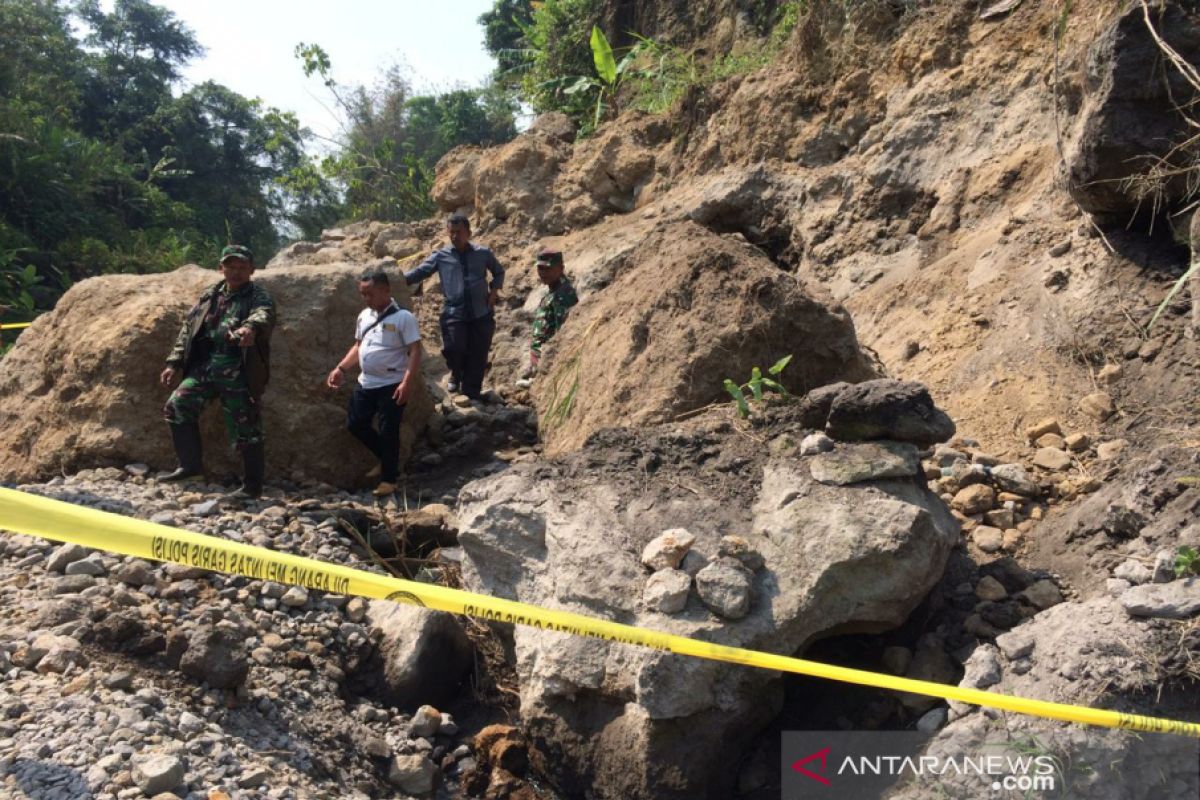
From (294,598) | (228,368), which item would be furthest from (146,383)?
(294,598)

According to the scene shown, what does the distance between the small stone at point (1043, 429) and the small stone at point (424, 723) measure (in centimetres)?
304

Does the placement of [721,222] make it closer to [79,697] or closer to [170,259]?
[79,697]

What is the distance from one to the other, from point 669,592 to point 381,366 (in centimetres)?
277

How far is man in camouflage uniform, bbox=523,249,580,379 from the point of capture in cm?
684

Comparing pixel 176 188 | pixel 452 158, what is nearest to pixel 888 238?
pixel 452 158

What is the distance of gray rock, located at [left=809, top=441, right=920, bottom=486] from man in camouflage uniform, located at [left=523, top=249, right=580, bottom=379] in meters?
3.63

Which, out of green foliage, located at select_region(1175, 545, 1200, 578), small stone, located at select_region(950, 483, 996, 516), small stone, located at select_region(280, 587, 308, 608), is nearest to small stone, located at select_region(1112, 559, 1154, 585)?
green foliage, located at select_region(1175, 545, 1200, 578)

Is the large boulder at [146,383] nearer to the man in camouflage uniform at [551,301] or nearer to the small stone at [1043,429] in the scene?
the man in camouflage uniform at [551,301]

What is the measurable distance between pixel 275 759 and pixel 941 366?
13.6ft

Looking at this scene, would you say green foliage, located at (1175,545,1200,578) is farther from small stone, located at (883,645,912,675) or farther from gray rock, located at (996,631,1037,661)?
small stone, located at (883,645,912,675)

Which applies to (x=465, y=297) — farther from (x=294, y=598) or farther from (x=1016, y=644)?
(x=1016, y=644)

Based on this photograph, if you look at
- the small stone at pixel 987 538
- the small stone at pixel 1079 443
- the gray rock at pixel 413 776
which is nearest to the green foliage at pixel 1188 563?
the small stone at pixel 987 538

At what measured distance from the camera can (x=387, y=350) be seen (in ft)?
17.2

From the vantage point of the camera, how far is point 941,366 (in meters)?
5.32
